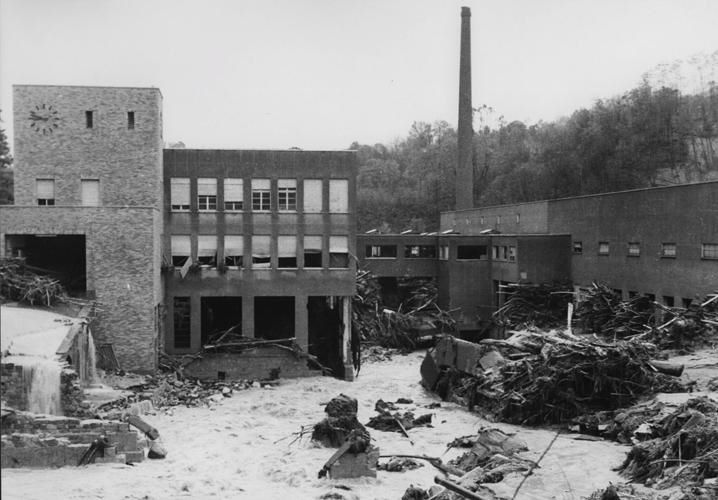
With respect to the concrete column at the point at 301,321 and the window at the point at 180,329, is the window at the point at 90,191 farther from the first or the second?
the concrete column at the point at 301,321

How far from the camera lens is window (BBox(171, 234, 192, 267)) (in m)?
35.2

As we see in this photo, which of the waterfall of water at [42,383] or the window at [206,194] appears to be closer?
the waterfall of water at [42,383]

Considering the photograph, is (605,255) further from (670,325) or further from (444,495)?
(444,495)

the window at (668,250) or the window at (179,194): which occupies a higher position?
the window at (179,194)

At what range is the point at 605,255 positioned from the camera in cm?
4275

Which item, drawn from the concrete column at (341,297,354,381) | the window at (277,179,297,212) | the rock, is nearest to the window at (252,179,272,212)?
the window at (277,179,297,212)

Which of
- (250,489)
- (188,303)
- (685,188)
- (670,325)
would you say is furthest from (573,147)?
(250,489)

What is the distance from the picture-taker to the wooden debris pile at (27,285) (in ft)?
80.6

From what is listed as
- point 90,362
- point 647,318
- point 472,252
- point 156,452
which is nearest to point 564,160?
point 472,252

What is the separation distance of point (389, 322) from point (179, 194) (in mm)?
17950

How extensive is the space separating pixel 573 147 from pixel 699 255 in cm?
3937

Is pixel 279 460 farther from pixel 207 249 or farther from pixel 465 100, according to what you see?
pixel 465 100

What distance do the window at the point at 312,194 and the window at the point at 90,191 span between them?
984 cm

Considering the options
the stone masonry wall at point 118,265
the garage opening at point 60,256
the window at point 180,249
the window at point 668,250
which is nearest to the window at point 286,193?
the window at point 180,249
